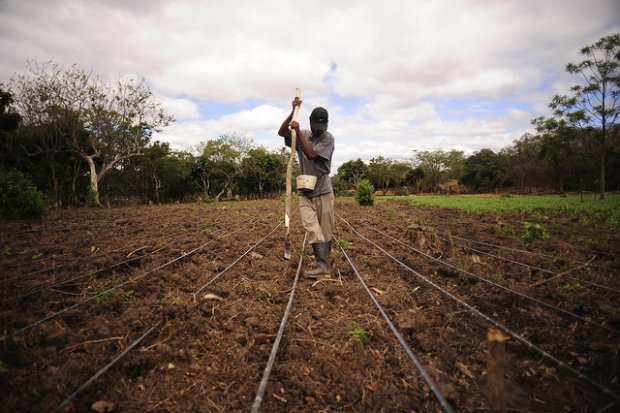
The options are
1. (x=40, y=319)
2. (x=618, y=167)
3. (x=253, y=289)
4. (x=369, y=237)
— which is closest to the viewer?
(x=40, y=319)

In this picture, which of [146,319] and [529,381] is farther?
[146,319]

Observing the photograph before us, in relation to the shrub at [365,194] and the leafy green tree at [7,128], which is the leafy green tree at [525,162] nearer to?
the shrub at [365,194]

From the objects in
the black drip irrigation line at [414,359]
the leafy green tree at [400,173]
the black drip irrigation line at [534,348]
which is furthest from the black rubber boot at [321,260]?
the leafy green tree at [400,173]

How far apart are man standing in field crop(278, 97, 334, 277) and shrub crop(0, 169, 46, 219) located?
1258cm

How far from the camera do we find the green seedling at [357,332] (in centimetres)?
292

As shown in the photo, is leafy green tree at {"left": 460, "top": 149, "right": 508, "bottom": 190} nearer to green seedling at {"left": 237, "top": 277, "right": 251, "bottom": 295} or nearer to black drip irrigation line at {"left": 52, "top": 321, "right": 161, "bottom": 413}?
green seedling at {"left": 237, "top": 277, "right": 251, "bottom": 295}

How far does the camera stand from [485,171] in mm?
46000

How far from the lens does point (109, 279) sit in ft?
14.8

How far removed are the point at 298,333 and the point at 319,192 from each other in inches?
86.5

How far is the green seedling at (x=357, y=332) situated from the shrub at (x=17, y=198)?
14.1 m

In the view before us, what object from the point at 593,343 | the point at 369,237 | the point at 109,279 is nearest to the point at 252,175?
the point at 369,237

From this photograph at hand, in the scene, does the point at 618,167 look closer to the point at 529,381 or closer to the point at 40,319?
the point at 529,381

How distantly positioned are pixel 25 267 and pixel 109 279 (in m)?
1.67

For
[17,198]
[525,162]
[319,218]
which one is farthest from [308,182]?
[525,162]
